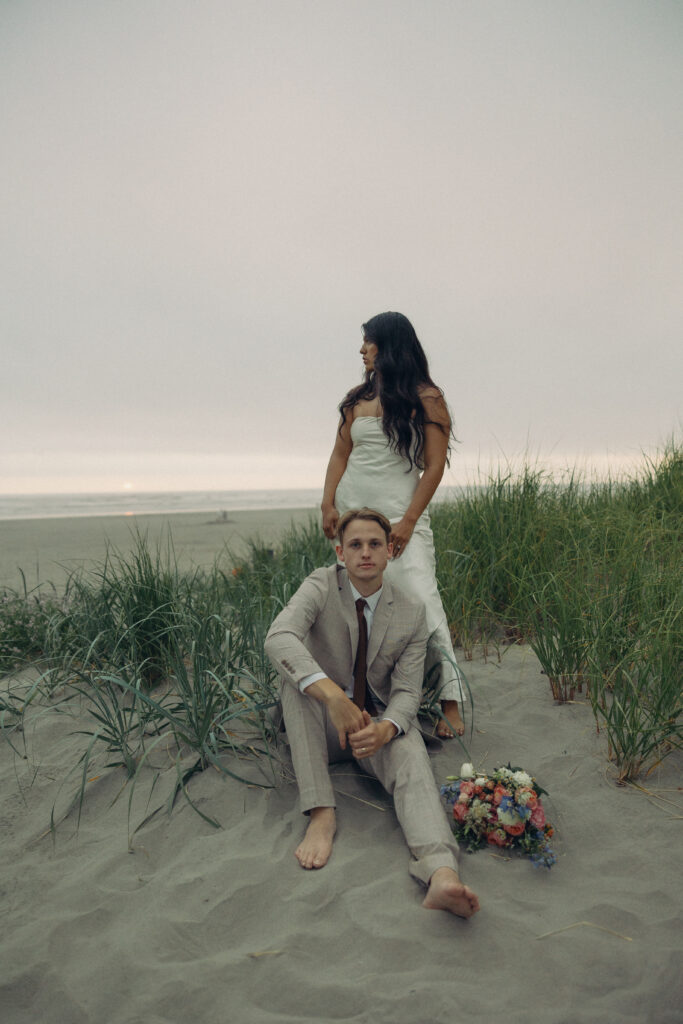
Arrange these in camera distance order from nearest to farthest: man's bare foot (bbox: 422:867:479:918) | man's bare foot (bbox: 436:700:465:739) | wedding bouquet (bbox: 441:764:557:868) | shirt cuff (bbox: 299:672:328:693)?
man's bare foot (bbox: 422:867:479:918) → wedding bouquet (bbox: 441:764:557:868) → shirt cuff (bbox: 299:672:328:693) → man's bare foot (bbox: 436:700:465:739)

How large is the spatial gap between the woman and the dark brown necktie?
47 cm

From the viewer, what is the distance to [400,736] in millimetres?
2434

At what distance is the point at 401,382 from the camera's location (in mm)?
3104

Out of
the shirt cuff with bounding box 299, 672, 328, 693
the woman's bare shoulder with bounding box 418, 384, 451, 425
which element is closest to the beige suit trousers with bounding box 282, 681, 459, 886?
the shirt cuff with bounding box 299, 672, 328, 693

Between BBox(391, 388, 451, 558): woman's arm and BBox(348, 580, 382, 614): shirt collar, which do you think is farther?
BBox(391, 388, 451, 558): woman's arm

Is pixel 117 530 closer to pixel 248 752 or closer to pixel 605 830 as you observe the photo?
pixel 248 752

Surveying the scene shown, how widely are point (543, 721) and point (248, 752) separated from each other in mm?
1399

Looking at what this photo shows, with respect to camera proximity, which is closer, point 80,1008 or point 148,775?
point 80,1008

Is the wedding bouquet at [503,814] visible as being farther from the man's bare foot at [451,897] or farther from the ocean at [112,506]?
the ocean at [112,506]

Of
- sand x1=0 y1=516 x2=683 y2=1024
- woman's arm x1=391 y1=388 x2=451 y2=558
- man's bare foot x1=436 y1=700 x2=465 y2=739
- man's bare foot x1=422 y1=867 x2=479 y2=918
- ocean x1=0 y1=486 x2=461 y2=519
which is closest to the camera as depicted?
sand x1=0 y1=516 x2=683 y2=1024

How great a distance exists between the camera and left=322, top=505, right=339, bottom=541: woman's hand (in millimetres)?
3324

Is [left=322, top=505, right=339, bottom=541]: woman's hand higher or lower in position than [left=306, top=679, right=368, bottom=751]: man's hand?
higher

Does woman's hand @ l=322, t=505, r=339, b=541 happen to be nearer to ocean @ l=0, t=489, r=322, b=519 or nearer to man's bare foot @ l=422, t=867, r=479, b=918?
man's bare foot @ l=422, t=867, r=479, b=918

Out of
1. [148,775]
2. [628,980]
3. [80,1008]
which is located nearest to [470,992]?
[628,980]
